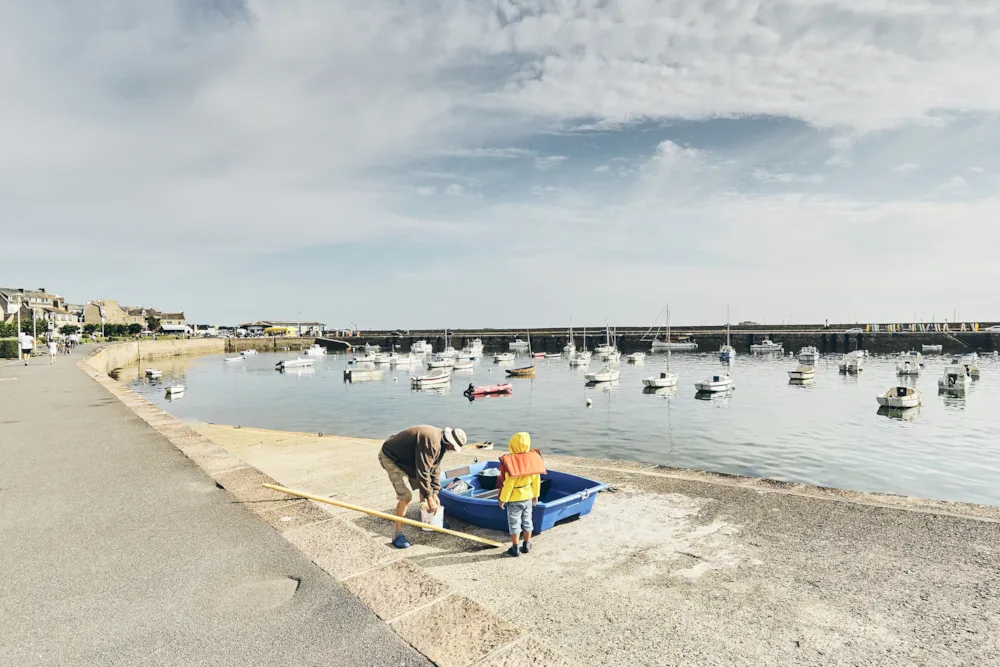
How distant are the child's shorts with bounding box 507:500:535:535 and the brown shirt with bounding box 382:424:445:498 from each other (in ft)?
3.77

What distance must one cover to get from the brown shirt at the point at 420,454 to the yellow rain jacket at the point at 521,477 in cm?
100

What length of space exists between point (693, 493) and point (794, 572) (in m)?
3.36

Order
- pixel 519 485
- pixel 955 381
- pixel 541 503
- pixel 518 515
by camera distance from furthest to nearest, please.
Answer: pixel 955 381
pixel 541 503
pixel 518 515
pixel 519 485

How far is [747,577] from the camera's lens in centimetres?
654

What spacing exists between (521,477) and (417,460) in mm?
1476

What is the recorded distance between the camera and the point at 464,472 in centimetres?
1037

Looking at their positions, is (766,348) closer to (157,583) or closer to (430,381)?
(430,381)

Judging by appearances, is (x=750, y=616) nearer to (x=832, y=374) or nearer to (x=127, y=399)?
(x=127, y=399)

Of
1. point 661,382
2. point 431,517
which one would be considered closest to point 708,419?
point 661,382

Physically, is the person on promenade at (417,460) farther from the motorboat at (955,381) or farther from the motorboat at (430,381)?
the motorboat at (955,381)

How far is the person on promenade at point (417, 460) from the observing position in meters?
7.54

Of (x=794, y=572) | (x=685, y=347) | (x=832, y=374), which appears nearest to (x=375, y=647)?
(x=794, y=572)

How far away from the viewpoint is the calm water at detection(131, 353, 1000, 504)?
23.4 metres

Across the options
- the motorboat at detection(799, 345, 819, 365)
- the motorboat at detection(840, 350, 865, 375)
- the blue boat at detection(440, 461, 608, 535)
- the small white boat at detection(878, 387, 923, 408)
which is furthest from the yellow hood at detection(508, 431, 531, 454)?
the motorboat at detection(799, 345, 819, 365)
